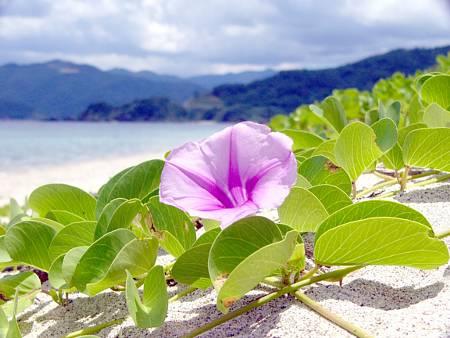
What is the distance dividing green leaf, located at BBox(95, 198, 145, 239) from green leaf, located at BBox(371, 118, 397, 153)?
1.12 ft

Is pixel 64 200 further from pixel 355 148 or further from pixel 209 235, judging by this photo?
pixel 355 148

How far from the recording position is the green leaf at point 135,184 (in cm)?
66

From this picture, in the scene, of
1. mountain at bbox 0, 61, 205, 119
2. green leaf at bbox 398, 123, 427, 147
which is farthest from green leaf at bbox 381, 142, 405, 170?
mountain at bbox 0, 61, 205, 119

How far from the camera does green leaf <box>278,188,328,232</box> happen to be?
519mm

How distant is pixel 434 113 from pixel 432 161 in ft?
0.42

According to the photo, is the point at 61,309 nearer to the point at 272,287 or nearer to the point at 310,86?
the point at 272,287

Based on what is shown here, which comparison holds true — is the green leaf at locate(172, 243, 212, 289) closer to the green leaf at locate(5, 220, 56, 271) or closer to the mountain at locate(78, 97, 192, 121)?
the green leaf at locate(5, 220, 56, 271)

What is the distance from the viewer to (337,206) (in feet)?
1.94

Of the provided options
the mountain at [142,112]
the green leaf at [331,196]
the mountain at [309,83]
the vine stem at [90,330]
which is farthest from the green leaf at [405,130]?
the mountain at [142,112]

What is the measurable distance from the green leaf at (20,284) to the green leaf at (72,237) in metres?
0.10

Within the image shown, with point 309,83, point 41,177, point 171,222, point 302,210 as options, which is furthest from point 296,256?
point 309,83

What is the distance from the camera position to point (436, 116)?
831mm

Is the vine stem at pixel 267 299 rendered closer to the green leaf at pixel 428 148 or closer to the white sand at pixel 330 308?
the white sand at pixel 330 308

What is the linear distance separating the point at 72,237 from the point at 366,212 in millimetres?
327
